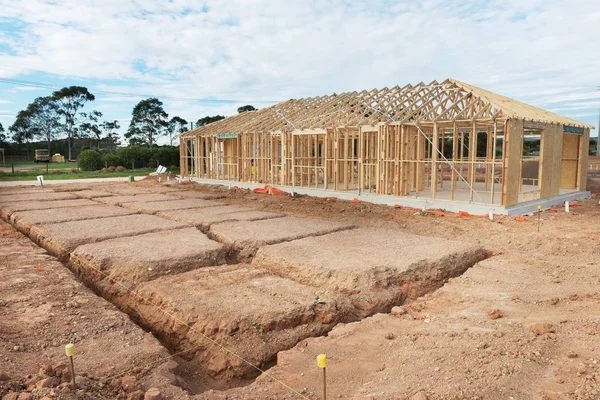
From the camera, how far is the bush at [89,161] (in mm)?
32469

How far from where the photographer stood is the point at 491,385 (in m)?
3.20

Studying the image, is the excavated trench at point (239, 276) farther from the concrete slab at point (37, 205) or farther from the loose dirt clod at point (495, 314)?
the concrete slab at point (37, 205)

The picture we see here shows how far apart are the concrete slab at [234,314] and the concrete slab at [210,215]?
158 inches

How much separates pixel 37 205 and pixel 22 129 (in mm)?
46110

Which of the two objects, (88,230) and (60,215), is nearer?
(88,230)

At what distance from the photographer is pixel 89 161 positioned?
107 ft

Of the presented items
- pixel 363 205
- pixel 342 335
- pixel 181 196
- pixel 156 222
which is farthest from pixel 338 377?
pixel 181 196

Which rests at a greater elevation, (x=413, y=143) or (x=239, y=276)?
(x=413, y=143)

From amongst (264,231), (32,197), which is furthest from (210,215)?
(32,197)

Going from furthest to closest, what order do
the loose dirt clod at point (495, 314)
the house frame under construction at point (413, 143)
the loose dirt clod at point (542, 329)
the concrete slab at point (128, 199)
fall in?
the concrete slab at point (128, 199) < the house frame under construction at point (413, 143) < the loose dirt clod at point (495, 314) < the loose dirt clod at point (542, 329)

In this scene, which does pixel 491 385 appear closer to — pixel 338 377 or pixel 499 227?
pixel 338 377

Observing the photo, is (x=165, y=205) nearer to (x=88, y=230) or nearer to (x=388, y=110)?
(x=88, y=230)

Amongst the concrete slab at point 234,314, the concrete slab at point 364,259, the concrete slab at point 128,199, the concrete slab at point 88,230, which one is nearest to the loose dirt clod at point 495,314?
the concrete slab at point 364,259

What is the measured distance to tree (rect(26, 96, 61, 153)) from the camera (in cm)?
5009
